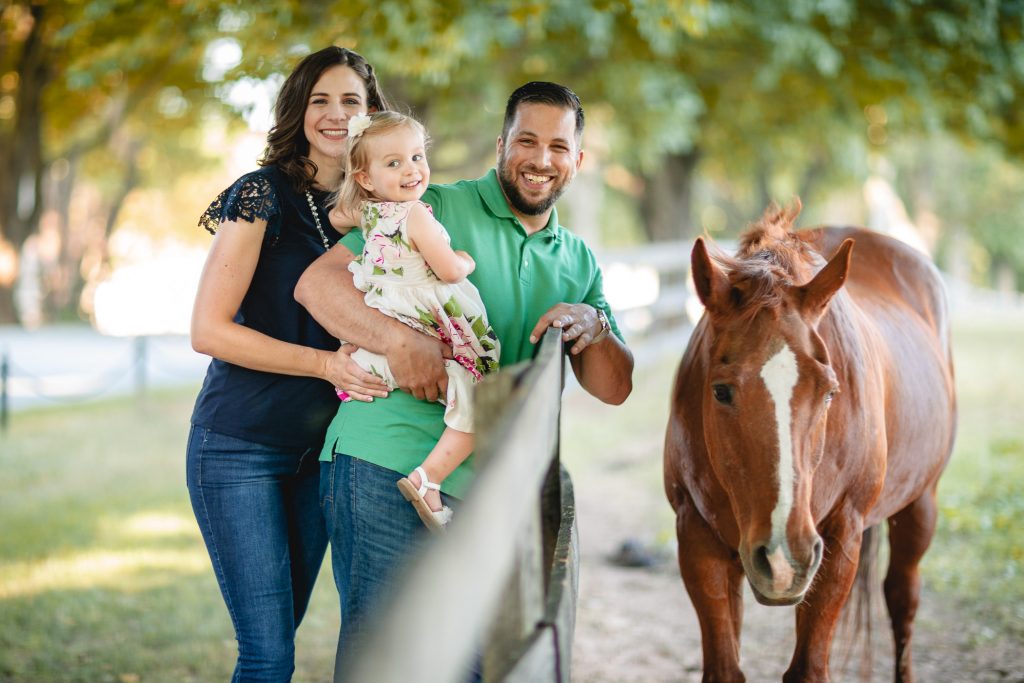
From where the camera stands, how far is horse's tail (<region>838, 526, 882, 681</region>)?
14.5ft

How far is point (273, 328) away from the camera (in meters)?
2.85

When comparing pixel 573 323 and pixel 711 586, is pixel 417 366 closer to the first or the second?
pixel 573 323

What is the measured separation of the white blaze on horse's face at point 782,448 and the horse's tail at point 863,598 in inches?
86.0

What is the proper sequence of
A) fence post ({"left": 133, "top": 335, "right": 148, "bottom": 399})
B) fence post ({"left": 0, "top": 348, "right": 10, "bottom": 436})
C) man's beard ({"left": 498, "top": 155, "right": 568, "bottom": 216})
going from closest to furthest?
man's beard ({"left": 498, "top": 155, "right": 568, "bottom": 216}) → fence post ({"left": 0, "top": 348, "right": 10, "bottom": 436}) → fence post ({"left": 133, "top": 335, "right": 148, "bottom": 399})

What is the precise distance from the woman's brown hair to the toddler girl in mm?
253

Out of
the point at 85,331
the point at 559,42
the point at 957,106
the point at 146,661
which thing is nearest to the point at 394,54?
the point at 559,42

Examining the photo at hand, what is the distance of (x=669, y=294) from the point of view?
1496 cm

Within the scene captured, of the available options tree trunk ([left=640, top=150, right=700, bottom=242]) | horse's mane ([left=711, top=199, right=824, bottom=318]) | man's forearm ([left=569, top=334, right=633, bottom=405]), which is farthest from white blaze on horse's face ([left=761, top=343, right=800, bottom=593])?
tree trunk ([left=640, top=150, right=700, bottom=242])

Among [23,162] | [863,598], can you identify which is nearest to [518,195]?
[863,598]

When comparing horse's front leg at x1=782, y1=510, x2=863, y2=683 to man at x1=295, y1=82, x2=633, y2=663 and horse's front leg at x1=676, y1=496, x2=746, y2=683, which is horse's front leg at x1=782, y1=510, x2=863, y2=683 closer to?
horse's front leg at x1=676, y1=496, x2=746, y2=683

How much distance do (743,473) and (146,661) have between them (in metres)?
3.34

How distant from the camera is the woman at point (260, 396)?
2.71 m

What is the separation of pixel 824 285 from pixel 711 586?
113cm

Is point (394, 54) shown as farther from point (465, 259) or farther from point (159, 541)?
point (465, 259)
